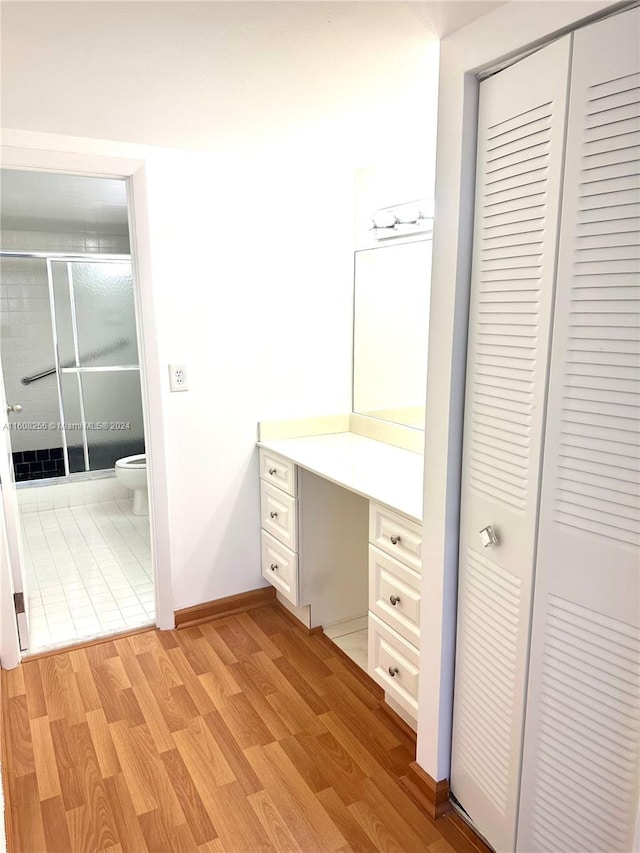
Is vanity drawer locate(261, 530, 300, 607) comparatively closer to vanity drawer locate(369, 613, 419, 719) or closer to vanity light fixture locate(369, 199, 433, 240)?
vanity drawer locate(369, 613, 419, 719)

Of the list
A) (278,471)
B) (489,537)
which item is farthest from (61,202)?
(489,537)

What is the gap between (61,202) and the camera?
3699 millimetres

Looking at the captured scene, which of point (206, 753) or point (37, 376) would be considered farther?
point (37, 376)

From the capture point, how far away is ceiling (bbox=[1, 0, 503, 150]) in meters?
1.29

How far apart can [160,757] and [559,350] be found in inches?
69.6

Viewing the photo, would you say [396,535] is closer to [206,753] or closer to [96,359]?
[206,753]

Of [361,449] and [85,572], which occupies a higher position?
[361,449]

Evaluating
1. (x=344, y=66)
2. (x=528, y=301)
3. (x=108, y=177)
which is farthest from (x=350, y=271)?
(x=528, y=301)

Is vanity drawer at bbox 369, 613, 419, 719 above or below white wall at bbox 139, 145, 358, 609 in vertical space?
below

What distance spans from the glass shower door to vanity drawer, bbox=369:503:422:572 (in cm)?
328

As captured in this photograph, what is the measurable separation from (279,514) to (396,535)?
88 centimetres

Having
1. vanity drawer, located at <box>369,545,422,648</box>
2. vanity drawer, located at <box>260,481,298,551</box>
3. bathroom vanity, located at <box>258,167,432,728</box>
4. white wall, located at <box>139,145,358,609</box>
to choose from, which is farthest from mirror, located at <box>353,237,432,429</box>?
vanity drawer, located at <box>369,545,422,648</box>

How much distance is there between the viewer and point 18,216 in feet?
13.6

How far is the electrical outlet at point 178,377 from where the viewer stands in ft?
8.42
